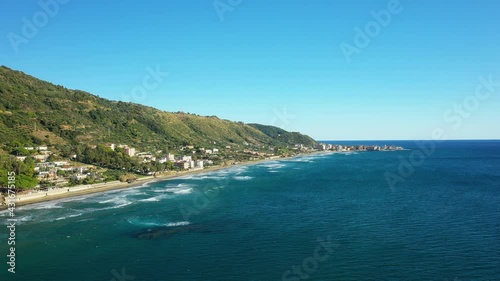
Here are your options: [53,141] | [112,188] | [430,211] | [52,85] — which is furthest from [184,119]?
[430,211]

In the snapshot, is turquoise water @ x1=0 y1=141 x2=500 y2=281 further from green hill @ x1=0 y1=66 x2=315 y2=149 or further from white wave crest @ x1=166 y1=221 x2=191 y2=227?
green hill @ x1=0 y1=66 x2=315 y2=149

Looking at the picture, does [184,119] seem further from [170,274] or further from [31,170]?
[170,274]

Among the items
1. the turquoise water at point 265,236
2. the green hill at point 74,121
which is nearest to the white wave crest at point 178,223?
the turquoise water at point 265,236

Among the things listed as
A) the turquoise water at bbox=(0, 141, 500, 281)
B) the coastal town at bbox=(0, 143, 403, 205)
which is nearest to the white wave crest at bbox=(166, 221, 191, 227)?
the turquoise water at bbox=(0, 141, 500, 281)

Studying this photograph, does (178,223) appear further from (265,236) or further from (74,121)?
(74,121)

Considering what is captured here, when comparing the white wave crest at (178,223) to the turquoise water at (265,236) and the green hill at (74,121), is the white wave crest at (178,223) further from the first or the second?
the green hill at (74,121)

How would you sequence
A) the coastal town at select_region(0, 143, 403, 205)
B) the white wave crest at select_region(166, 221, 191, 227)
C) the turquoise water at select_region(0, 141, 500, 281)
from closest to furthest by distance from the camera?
1. the turquoise water at select_region(0, 141, 500, 281)
2. the white wave crest at select_region(166, 221, 191, 227)
3. the coastal town at select_region(0, 143, 403, 205)

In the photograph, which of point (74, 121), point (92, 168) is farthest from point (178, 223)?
point (74, 121)
